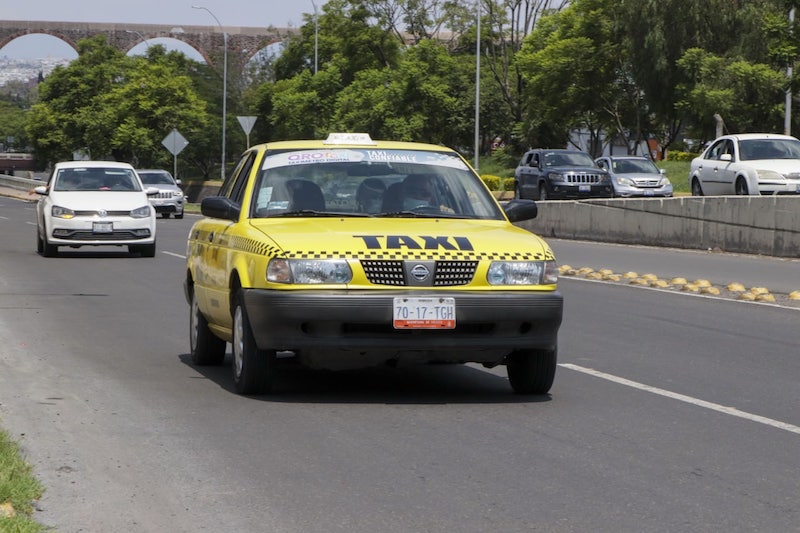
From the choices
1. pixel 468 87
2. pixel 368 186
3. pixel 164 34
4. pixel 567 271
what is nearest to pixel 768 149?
pixel 567 271

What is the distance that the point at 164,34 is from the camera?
13838 centimetres

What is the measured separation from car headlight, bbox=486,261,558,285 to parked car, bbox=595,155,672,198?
31.3 meters

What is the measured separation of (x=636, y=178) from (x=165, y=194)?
47.7 ft

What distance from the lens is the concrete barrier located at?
2533 cm

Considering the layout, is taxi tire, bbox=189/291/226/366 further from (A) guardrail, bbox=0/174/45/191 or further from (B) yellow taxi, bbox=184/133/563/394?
(A) guardrail, bbox=0/174/45/191

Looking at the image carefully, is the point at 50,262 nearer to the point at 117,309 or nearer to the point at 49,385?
the point at 117,309

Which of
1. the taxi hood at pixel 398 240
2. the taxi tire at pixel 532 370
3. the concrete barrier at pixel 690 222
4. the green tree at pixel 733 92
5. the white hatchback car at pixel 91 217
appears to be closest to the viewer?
the taxi hood at pixel 398 240

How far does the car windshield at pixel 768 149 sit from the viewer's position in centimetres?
3212

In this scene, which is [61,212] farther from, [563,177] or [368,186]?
[563,177]

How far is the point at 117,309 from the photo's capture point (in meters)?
15.6

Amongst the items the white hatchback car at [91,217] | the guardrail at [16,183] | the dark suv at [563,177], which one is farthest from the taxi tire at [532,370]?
the guardrail at [16,183]

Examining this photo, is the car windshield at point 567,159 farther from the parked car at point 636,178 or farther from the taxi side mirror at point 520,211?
the taxi side mirror at point 520,211

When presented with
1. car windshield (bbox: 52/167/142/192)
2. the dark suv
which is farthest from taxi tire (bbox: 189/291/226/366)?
the dark suv

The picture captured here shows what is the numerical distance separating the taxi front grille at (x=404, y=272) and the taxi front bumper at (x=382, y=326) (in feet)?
0.23
